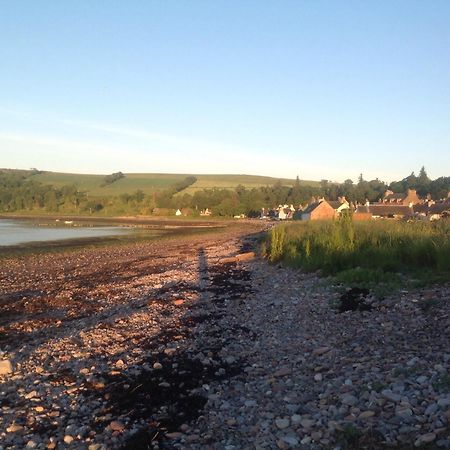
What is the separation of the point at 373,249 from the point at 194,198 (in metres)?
112

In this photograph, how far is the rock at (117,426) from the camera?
6.04m

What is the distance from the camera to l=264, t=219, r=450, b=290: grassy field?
13.2 m

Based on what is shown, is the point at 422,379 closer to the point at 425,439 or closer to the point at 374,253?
the point at 425,439

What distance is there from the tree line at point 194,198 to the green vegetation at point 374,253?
99345 mm

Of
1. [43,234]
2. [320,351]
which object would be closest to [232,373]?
[320,351]

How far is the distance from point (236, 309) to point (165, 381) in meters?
5.29

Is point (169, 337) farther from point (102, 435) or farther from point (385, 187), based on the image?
point (385, 187)

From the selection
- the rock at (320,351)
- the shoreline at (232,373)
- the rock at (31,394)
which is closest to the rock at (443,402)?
the shoreline at (232,373)

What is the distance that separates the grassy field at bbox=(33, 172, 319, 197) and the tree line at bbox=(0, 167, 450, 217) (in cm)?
1281

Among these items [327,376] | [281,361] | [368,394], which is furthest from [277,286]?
[368,394]

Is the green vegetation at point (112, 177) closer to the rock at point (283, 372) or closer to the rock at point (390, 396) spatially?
the rock at point (283, 372)

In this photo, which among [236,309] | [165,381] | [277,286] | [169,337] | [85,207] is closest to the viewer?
[165,381]

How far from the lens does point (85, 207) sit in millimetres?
135125

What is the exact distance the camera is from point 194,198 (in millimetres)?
126438
